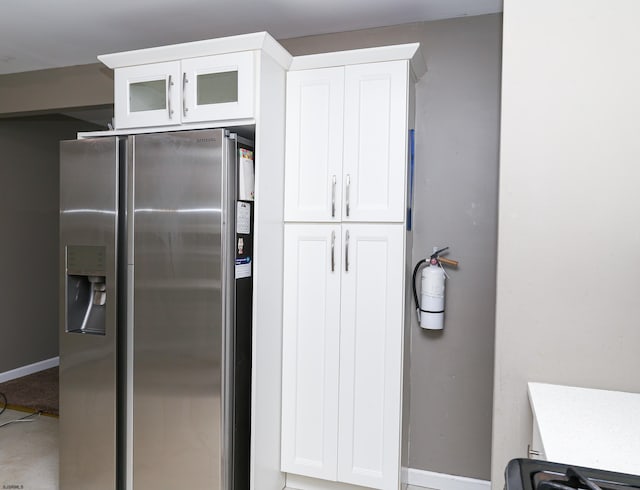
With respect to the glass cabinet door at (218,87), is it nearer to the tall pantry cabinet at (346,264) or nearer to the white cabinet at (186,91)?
the white cabinet at (186,91)

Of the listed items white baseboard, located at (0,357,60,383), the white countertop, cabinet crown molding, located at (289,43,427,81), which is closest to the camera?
the white countertop

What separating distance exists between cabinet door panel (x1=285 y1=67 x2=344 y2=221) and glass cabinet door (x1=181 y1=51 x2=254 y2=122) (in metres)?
0.35

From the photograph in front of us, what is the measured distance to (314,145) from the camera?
2510 millimetres

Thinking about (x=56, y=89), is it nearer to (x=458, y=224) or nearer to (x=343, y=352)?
(x=343, y=352)

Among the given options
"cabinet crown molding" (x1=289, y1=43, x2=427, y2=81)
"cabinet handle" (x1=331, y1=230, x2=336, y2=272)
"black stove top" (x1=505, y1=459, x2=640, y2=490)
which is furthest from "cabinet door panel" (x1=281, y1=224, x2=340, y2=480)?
"black stove top" (x1=505, y1=459, x2=640, y2=490)

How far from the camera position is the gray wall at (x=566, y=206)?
1.50m

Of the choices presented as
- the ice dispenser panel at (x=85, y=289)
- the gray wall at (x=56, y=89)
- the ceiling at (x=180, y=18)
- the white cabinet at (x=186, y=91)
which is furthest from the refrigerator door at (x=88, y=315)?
the gray wall at (x=56, y=89)

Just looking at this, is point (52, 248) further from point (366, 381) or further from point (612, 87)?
point (612, 87)

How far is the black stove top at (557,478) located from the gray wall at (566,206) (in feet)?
2.16

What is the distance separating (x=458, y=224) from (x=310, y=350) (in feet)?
3.53

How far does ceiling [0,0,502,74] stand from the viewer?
2428mm

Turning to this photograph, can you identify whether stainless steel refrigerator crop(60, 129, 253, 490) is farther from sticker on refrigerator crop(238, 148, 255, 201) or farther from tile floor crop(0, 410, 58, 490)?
tile floor crop(0, 410, 58, 490)

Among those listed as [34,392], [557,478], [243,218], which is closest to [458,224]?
[243,218]

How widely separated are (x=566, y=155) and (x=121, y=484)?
2.54 m
